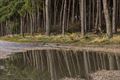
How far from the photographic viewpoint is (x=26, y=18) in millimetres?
79125

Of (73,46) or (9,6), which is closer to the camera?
(73,46)

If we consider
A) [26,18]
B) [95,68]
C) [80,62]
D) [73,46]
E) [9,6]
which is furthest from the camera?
[26,18]

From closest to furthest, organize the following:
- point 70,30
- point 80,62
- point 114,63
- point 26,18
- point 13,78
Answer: point 13,78 → point 114,63 → point 80,62 → point 70,30 → point 26,18

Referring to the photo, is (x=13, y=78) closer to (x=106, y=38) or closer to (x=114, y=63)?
(x=114, y=63)

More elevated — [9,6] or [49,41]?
[9,6]

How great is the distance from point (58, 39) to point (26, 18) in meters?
33.7

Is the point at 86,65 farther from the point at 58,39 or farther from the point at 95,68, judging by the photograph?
the point at 58,39

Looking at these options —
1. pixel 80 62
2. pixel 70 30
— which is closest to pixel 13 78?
pixel 80 62

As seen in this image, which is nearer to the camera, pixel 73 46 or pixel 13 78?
pixel 13 78

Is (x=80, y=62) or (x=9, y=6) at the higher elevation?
(x=9, y=6)

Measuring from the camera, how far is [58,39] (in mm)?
46500

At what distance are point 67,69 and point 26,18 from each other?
57738mm

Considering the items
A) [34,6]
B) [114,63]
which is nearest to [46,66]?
[114,63]

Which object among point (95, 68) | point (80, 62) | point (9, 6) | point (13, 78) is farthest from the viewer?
point (9, 6)
